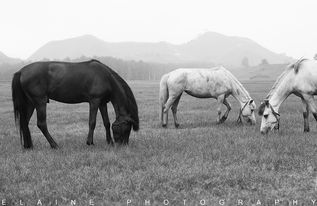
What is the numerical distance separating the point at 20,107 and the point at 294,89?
873cm

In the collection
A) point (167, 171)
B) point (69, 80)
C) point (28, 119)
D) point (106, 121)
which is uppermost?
point (69, 80)

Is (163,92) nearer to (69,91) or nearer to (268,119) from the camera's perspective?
(268,119)

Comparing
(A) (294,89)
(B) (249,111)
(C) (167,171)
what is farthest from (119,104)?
(B) (249,111)

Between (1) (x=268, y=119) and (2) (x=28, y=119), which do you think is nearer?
(2) (x=28, y=119)

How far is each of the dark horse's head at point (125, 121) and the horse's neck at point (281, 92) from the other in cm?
497

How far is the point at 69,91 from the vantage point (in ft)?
28.9

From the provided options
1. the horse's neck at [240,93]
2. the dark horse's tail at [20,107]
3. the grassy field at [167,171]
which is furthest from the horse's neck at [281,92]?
the dark horse's tail at [20,107]

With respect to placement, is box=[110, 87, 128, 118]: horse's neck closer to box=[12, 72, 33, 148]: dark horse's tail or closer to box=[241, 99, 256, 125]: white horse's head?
box=[12, 72, 33, 148]: dark horse's tail

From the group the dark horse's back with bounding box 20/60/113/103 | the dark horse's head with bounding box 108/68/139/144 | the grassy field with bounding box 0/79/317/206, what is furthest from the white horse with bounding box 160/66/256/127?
the dark horse's back with bounding box 20/60/113/103

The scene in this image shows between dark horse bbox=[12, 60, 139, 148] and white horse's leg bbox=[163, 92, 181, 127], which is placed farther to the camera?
white horse's leg bbox=[163, 92, 181, 127]

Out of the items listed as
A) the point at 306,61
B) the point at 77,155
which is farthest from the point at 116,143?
the point at 306,61

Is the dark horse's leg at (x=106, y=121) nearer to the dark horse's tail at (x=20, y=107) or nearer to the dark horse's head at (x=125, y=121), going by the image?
the dark horse's head at (x=125, y=121)

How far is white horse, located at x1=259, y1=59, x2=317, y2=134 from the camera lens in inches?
404

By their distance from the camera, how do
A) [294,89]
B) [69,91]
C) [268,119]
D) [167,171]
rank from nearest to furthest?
[167,171] < [69,91] < [268,119] < [294,89]
